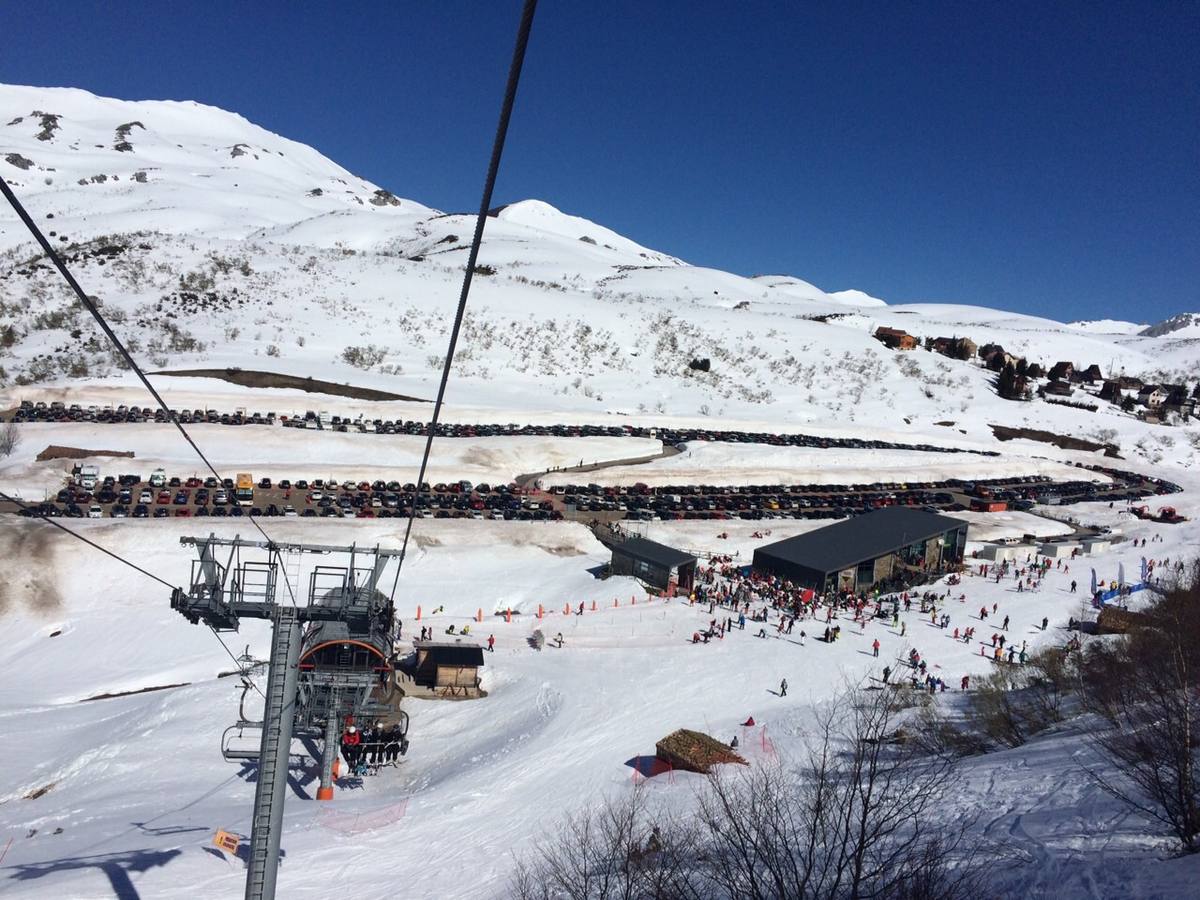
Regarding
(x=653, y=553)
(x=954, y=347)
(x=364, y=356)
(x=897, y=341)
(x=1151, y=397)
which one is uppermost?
(x=954, y=347)

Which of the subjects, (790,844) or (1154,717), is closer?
(790,844)

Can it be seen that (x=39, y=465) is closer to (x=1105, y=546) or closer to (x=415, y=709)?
(x=415, y=709)

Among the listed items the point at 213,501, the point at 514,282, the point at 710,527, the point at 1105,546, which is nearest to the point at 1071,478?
the point at 1105,546

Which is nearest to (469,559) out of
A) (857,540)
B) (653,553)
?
(653,553)

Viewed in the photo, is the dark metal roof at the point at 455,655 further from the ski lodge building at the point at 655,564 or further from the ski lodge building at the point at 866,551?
the ski lodge building at the point at 866,551

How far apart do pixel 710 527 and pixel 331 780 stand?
101ft

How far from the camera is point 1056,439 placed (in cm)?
8694

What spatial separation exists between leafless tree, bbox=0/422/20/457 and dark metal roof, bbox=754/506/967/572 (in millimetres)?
47943

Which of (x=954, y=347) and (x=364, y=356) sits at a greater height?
(x=954, y=347)

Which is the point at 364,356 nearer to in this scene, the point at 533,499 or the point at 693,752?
the point at 533,499

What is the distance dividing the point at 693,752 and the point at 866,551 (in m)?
21.2

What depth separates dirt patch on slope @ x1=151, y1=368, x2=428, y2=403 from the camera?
2638 inches

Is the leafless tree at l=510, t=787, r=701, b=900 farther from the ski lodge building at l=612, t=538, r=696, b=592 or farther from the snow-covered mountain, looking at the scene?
the snow-covered mountain

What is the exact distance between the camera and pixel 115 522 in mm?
35594
